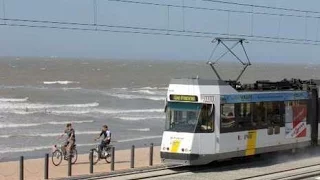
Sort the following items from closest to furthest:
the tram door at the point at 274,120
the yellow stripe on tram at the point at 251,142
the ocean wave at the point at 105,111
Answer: the yellow stripe on tram at the point at 251,142 < the tram door at the point at 274,120 < the ocean wave at the point at 105,111

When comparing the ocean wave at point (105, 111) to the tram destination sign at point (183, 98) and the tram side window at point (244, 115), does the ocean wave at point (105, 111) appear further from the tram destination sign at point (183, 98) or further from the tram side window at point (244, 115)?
the tram destination sign at point (183, 98)

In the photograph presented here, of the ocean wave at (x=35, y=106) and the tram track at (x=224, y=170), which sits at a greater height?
the ocean wave at (x=35, y=106)

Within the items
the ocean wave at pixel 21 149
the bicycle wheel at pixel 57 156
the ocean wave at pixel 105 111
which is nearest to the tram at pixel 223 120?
the bicycle wheel at pixel 57 156

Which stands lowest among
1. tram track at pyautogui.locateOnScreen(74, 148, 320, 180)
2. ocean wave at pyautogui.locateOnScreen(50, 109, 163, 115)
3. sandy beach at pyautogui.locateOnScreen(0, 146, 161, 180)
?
sandy beach at pyautogui.locateOnScreen(0, 146, 161, 180)

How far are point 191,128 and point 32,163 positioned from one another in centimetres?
716

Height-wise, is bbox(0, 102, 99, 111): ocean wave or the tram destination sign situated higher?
the tram destination sign

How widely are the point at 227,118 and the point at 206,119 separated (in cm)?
93

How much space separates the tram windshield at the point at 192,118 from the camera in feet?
64.3

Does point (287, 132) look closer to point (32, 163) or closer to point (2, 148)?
point (32, 163)

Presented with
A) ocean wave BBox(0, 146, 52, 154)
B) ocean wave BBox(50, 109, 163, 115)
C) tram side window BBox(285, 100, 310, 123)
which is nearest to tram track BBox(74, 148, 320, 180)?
tram side window BBox(285, 100, 310, 123)

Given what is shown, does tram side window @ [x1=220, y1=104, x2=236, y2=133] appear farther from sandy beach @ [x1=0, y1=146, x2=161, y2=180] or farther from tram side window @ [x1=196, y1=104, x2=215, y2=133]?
sandy beach @ [x1=0, y1=146, x2=161, y2=180]

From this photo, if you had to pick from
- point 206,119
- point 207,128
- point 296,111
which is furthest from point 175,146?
point 296,111

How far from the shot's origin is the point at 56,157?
23438 millimetres

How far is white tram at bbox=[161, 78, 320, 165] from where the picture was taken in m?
19.6
